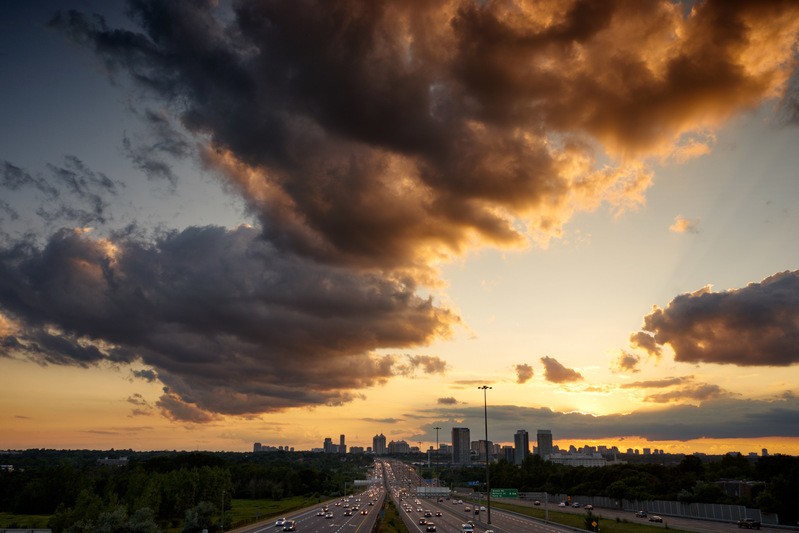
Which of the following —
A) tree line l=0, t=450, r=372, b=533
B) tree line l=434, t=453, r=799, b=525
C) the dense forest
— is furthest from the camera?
tree line l=434, t=453, r=799, b=525

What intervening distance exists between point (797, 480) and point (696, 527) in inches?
698

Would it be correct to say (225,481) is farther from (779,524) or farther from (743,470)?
(743,470)

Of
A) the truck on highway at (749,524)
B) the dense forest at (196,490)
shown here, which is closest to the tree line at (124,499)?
the dense forest at (196,490)

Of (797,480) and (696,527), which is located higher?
(797,480)

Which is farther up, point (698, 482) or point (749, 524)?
point (698, 482)

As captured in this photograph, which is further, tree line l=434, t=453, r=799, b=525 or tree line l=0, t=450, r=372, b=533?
tree line l=434, t=453, r=799, b=525

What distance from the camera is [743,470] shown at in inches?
6654

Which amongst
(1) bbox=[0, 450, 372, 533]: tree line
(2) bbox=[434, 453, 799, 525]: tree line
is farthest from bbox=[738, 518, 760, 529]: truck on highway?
(1) bbox=[0, 450, 372, 533]: tree line

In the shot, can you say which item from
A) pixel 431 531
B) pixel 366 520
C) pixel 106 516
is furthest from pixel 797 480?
pixel 106 516

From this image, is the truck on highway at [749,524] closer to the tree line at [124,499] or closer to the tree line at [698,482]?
the tree line at [698,482]

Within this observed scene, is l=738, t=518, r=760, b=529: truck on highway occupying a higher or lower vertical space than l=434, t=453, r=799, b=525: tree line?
lower

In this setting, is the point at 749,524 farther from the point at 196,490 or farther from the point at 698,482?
the point at 196,490

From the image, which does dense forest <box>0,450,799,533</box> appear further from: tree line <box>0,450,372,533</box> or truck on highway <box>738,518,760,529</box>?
truck on highway <box>738,518,760,529</box>

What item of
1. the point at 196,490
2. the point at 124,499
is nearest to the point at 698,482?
the point at 196,490
